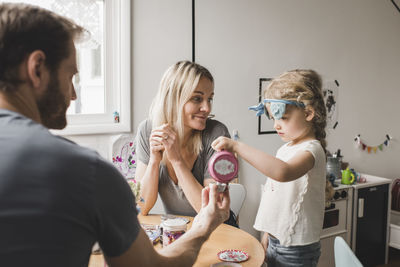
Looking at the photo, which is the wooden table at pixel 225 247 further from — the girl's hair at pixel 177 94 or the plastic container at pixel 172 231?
the girl's hair at pixel 177 94

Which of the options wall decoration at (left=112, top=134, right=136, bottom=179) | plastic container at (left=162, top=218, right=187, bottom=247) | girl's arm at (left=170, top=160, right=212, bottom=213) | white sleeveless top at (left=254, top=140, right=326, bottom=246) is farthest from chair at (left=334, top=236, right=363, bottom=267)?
wall decoration at (left=112, top=134, right=136, bottom=179)

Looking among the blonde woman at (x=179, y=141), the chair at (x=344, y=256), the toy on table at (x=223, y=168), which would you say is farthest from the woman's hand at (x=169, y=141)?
the chair at (x=344, y=256)

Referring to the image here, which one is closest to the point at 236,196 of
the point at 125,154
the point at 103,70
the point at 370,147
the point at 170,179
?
the point at 170,179

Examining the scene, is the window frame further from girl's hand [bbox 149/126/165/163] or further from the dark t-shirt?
the dark t-shirt

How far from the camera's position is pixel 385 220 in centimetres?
359

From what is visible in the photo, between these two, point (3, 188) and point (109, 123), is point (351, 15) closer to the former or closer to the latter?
point (109, 123)

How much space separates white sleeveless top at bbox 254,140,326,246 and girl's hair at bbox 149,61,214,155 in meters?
0.51

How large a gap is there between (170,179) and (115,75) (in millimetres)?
1014

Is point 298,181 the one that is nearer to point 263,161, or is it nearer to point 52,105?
point 263,161

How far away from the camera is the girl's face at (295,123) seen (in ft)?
5.88

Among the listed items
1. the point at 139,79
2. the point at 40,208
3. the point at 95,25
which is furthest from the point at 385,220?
the point at 40,208

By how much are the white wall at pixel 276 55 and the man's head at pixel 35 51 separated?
187 centimetres

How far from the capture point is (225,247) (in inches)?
66.4

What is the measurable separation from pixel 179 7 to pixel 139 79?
59 centimetres
